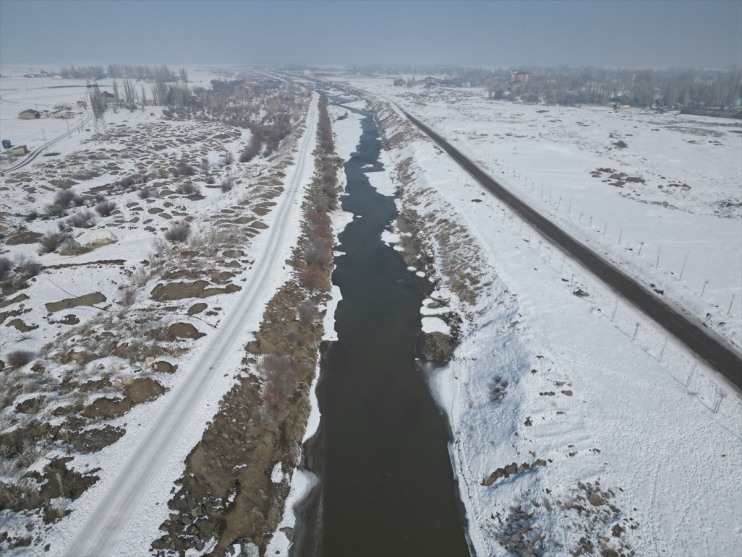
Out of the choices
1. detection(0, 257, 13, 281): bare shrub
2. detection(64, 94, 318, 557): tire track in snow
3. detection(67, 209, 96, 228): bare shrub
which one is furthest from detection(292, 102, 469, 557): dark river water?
detection(67, 209, 96, 228): bare shrub

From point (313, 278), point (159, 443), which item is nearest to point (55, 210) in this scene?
point (313, 278)

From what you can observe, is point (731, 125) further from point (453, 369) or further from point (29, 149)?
point (29, 149)

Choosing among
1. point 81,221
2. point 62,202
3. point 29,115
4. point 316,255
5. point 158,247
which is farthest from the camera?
point 29,115

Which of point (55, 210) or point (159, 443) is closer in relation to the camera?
point (159, 443)

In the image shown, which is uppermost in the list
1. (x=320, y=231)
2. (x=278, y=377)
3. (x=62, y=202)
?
(x=62, y=202)

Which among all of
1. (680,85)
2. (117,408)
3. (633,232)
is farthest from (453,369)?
(680,85)

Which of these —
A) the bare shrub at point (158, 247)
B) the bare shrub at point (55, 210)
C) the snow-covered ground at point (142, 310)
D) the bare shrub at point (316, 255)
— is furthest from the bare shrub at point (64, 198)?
the bare shrub at point (316, 255)

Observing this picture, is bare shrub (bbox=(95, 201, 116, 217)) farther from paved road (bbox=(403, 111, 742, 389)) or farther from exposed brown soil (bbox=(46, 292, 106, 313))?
paved road (bbox=(403, 111, 742, 389))

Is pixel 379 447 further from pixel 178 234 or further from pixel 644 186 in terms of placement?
pixel 644 186
